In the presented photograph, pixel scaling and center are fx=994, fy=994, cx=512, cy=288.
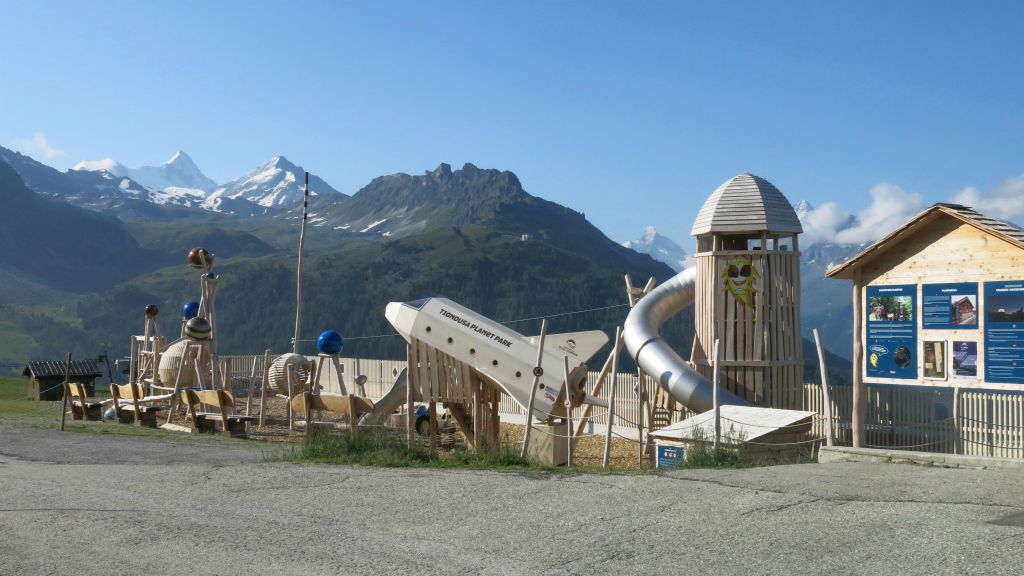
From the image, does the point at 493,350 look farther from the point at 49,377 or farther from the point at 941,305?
the point at 49,377

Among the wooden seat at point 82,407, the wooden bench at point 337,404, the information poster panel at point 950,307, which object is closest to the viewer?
the information poster panel at point 950,307

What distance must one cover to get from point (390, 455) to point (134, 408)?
14871mm

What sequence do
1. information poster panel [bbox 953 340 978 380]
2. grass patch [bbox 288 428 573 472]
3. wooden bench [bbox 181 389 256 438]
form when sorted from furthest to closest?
wooden bench [bbox 181 389 256 438], grass patch [bbox 288 428 573 472], information poster panel [bbox 953 340 978 380]

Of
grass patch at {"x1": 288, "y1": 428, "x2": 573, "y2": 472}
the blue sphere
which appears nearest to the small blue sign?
→ grass patch at {"x1": 288, "y1": 428, "x2": 573, "y2": 472}

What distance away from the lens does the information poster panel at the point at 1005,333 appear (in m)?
13.5

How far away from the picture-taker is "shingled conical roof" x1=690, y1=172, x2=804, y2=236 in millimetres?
21453

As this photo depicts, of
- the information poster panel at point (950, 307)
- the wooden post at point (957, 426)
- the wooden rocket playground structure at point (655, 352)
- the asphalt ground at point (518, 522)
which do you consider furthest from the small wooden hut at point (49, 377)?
the information poster panel at point (950, 307)

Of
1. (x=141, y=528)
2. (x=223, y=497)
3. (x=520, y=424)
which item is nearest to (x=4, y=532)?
(x=141, y=528)

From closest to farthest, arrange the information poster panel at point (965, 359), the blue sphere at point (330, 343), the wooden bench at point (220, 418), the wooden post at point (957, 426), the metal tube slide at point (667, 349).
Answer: the information poster panel at point (965, 359) < the wooden post at point (957, 426) < the metal tube slide at point (667, 349) < the wooden bench at point (220, 418) < the blue sphere at point (330, 343)

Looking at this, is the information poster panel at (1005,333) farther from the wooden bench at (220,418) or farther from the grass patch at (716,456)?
the wooden bench at (220,418)

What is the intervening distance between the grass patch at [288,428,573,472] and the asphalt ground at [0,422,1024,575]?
1061 millimetres

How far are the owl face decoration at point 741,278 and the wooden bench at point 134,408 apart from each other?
50.4 feet

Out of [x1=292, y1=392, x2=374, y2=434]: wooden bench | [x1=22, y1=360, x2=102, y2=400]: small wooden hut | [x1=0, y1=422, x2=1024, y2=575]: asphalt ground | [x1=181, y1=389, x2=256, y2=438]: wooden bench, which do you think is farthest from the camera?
[x1=22, y1=360, x2=102, y2=400]: small wooden hut

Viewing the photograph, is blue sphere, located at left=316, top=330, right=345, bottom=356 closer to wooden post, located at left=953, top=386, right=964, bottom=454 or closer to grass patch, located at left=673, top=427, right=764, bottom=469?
grass patch, located at left=673, top=427, right=764, bottom=469
